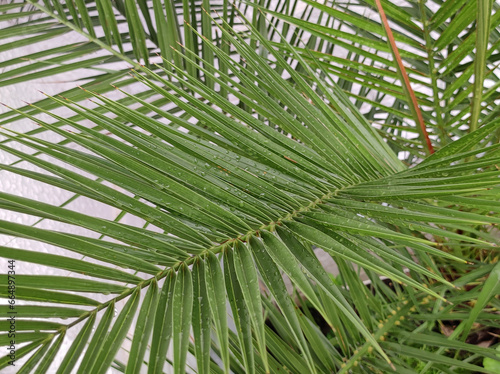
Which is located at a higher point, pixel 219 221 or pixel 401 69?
pixel 401 69

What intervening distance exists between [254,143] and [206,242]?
100 mm

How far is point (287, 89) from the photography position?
0.42m

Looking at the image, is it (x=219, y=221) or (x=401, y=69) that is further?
(x=401, y=69)

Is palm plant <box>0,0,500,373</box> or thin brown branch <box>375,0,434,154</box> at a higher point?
thin brown branch <box>375,0,434,154</box>

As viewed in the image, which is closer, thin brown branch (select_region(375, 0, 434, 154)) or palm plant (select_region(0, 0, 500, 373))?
palm plant (select_region(0, 0, 500, 373))

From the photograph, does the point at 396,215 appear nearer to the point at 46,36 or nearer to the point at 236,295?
the point at 236,295

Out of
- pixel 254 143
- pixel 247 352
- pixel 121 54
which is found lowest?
pixel 247 352

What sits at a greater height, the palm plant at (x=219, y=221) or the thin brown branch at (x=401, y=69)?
the thin brown branch at (x=401, y=69)

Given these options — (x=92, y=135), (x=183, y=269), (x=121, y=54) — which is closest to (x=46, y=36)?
(x=121, y=54)

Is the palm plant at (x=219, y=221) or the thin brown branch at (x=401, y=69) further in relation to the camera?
the thin brown branch at (x=401, y=69)

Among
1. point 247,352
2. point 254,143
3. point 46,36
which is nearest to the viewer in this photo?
point 247,352

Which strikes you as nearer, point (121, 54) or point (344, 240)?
point (344, 240)

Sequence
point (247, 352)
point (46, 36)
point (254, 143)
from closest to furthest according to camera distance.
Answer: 1. point (247, 352)
2. point (254, 143)
3. point (46, 36)

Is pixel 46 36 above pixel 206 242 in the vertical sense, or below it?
above
